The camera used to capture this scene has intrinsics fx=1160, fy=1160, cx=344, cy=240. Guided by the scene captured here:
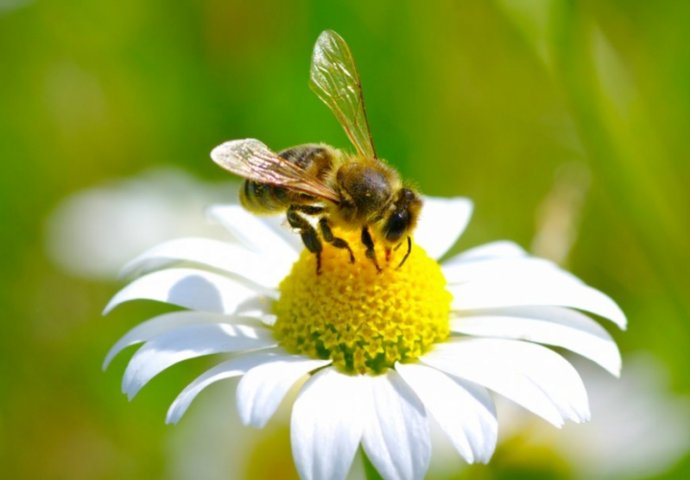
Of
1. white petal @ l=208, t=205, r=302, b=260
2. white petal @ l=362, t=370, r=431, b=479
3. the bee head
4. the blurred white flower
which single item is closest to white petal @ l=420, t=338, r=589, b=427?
white petal @ l=362, t=370, r=431, b=479

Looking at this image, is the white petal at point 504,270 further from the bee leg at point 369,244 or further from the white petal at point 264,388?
the white petal at point 264,388

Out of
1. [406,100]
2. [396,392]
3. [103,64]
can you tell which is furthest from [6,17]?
[396,392]

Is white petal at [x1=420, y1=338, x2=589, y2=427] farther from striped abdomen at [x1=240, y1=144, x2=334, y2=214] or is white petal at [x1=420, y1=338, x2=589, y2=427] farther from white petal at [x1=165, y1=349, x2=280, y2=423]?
striped abdomen at [x1=240, y1=144, x2=334, y2=214]

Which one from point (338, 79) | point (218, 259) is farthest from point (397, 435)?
point (338, 79)

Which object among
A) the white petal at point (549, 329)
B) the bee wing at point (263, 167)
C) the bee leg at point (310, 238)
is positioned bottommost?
the white petal at point (549, 329)

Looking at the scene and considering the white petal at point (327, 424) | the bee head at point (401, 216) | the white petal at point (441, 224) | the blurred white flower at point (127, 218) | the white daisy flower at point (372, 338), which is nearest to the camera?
the white petal at point (327, 424)

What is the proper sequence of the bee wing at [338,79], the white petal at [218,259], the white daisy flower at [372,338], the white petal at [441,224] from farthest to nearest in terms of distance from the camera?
the white petal at [441,224] → the bee wing at [338,79] → the white petal at [218,259] → the white daisy flower at [372,338]

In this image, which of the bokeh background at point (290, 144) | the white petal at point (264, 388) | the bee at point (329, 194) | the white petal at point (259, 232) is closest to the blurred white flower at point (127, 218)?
the bokeh background at point (290, 144)

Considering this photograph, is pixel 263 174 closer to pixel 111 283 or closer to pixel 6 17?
pixel 111 283
